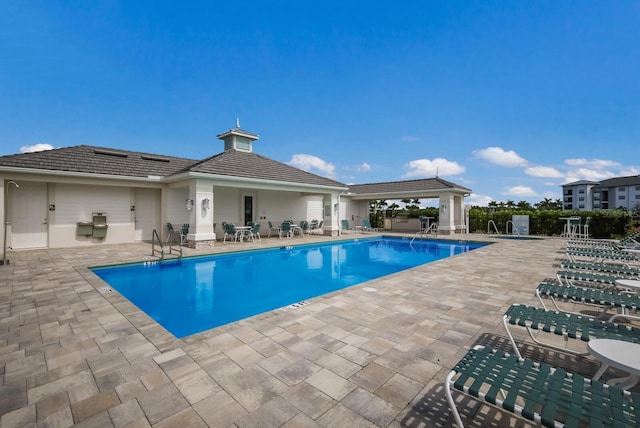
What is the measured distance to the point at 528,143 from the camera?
1942 cm

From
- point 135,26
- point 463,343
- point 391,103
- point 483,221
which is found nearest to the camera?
point 463,343

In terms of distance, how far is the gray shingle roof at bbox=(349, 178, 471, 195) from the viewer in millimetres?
19969

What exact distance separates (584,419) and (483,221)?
22.6 metres

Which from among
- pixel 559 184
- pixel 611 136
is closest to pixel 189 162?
pixel 611 136

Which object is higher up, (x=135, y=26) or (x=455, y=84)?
(x=135, y=26)

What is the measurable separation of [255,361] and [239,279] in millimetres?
5648

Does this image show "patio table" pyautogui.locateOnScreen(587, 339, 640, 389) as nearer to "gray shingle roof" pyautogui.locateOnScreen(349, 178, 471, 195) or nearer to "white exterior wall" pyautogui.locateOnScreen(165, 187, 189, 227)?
"white exterior wall" pyautogui.locateOnScreen(165, 187, 189, 227)

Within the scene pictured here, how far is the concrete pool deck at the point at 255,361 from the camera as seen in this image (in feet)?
7.35

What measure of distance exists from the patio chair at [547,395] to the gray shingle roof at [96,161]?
1486 cm

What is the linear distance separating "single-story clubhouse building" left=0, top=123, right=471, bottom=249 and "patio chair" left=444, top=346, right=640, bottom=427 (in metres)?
12.0

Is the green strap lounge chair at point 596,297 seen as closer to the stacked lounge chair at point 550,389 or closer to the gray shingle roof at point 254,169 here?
the stacked lounge chair at point 550,389

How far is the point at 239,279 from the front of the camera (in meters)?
8.43

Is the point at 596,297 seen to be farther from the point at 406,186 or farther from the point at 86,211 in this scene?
the point at 406,186

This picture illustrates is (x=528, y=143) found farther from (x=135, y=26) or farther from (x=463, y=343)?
(x=135, y=26)
